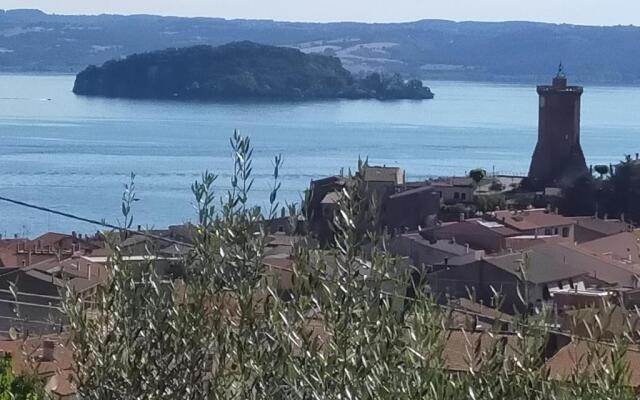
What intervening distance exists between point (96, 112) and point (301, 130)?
46.1 ft

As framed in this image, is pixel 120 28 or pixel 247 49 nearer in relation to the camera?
pixel 247 49

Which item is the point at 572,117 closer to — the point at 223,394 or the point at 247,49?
the point at 223,394

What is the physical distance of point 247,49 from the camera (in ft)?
234

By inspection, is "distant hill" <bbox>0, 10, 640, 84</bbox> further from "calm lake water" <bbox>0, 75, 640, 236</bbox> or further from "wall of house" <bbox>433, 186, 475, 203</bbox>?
"wall of house" <bbox>433, 186, 475, 203</bbox>

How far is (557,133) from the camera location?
83.9 ft

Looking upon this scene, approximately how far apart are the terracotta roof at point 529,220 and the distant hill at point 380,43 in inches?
2209

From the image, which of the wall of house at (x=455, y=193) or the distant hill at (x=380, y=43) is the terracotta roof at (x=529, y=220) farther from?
the distant hill at (x=380, y=43)

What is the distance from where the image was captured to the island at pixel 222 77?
69.9 meters

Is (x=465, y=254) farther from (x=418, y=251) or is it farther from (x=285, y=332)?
(x=285, y=332)

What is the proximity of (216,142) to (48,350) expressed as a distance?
119 feet

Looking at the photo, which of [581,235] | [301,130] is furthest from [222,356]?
[301,130]

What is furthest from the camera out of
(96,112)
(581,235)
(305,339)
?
(96,112)

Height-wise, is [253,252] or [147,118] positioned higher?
[253,252]

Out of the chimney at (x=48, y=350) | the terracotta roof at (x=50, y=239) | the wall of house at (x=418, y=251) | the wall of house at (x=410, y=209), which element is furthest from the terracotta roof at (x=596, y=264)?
the chimney at (x=48, y=350)
